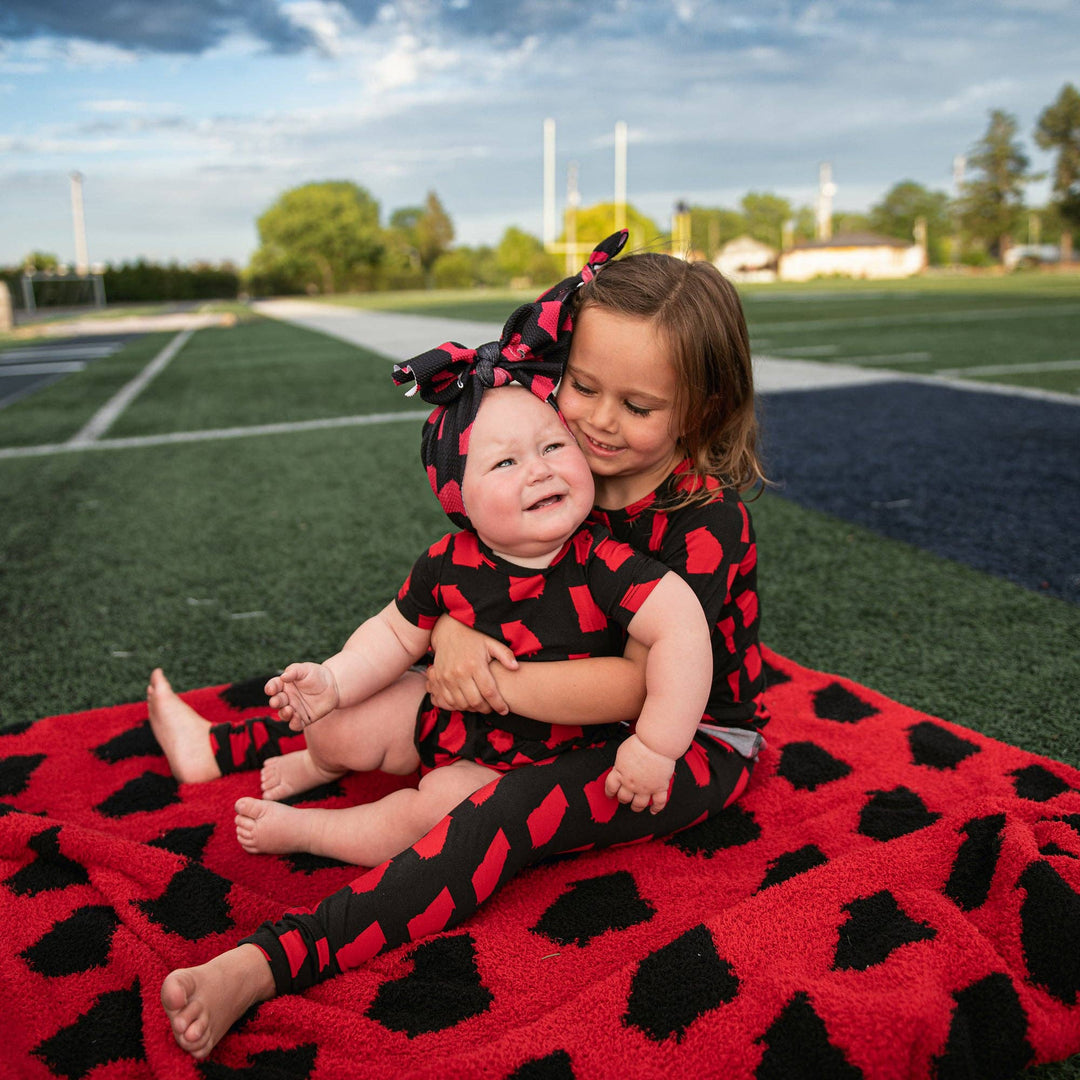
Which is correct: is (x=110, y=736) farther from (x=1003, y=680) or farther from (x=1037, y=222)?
(x=1037, y=222)

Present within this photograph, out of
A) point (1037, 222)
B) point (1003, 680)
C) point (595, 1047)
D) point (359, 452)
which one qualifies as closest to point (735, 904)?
point (595, 1047)

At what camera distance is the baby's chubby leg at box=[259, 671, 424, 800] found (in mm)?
1746

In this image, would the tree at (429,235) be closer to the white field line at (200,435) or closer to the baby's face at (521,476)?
the white field line at (200,435)

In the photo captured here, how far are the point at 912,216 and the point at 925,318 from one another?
284ft

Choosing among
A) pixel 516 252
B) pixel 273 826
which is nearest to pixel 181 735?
pixel 273 826

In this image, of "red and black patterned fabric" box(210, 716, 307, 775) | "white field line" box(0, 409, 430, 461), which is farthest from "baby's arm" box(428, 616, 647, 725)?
"white field line" box(0, 409, 430, 461)

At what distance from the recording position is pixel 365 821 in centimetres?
164

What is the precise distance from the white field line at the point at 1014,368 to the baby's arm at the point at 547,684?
635 cm

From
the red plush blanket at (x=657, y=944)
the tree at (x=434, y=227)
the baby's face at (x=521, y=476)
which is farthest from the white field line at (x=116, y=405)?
the tree at (x=434, y=227)

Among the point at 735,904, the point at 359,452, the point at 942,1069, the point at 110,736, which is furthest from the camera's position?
the point at 359,452

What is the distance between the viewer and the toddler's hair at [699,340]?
5.16 feet

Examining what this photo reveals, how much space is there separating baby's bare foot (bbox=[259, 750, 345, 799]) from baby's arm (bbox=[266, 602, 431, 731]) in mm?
250

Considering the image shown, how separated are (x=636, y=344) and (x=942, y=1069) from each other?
43.8 inches

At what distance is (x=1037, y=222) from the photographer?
295ft
